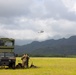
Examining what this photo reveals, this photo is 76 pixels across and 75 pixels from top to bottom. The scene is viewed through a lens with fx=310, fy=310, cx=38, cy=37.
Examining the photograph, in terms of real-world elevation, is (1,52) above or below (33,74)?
above

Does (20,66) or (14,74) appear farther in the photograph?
(20,66)

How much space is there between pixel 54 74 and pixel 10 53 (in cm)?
1241

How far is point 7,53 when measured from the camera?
143 ft

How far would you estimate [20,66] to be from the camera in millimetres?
45625

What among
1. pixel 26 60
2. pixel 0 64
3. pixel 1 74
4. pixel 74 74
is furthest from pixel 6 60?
pixel 74 74

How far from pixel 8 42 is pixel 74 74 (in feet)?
46.8

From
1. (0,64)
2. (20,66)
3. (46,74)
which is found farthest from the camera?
(20,66)

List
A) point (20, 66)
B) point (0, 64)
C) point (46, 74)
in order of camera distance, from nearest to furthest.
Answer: point (46, 74)
point (0, 64)
point (20, 66)

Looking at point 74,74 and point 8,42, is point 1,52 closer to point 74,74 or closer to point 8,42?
A: point 8,42

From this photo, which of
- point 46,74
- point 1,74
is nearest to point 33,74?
point 46,74

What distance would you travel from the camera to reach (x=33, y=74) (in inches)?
1299

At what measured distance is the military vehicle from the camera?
43.0 m

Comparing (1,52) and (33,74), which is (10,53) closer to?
(1,52)

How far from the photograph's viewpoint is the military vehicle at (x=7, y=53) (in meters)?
43.0
